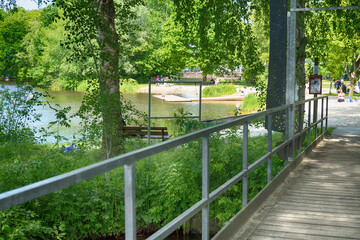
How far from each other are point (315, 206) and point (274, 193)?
2.57 ft

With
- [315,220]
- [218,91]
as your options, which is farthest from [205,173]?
[218,91]

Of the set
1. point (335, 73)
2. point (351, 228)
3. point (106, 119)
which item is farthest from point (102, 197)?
point (335, 73)

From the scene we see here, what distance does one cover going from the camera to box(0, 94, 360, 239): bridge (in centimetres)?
269

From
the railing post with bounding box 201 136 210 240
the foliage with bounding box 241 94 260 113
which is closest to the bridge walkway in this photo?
the railing post with bounding box 201 136 210 240

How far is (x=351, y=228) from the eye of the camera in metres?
5.25

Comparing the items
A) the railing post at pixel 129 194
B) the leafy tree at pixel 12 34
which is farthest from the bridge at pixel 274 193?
the leafy tree at pixel 12 34

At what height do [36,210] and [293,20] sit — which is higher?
[293,20]

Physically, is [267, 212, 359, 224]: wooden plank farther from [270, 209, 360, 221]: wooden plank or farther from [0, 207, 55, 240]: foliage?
[0, 207, 55, 240]: foliage

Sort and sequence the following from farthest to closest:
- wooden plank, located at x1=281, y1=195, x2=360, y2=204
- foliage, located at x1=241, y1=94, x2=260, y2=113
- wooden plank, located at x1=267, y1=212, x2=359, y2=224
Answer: foliage, located at x1=241, y1=94, x2=260, y2=113
wooden plank, located at x1=281, y1=195, x2=360, y2=204
wooden plank, located at x1=267, y1=212, x2=359, y2=224

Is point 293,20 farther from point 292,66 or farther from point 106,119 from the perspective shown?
point 106,119

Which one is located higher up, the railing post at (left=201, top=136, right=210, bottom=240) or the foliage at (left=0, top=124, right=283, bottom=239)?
the railing post at (left=201, top=136, right=210, bottom=240)

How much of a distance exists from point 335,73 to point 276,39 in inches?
1531

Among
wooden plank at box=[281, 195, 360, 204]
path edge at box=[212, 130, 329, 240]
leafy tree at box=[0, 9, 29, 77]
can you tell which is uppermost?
leafy tree at box=[0, 9, 29, 77]

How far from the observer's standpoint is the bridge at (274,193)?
269cm
